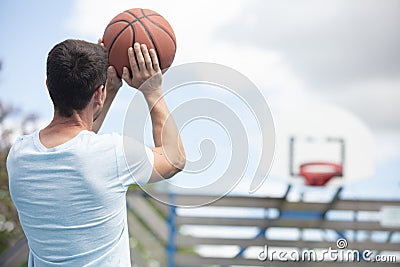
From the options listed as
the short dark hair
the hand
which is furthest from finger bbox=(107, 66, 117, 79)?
the short dark hair

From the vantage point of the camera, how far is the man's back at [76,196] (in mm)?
1463

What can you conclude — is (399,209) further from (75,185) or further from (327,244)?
(75,185)

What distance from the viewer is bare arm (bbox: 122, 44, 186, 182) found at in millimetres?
1553

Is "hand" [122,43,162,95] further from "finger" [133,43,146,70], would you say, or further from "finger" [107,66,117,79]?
"finger" [107,66,117,79]

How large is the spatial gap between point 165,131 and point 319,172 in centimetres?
458

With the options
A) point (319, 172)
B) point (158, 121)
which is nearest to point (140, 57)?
point (158, 121)

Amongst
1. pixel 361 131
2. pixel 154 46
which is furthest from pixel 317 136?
pixel 154 46

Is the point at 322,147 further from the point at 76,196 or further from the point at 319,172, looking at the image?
the point at 76,196

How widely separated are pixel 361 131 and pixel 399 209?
77 cm

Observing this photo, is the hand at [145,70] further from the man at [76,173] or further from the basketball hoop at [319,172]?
the basketball hoop at [319,172]

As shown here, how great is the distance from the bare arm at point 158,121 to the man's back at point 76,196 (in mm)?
53

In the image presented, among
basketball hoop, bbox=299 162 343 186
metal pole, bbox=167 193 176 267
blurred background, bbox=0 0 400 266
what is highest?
blurred background, bbox=0 0 400 266

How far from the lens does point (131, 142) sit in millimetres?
1506

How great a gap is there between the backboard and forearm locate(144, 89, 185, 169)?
4475 mm
